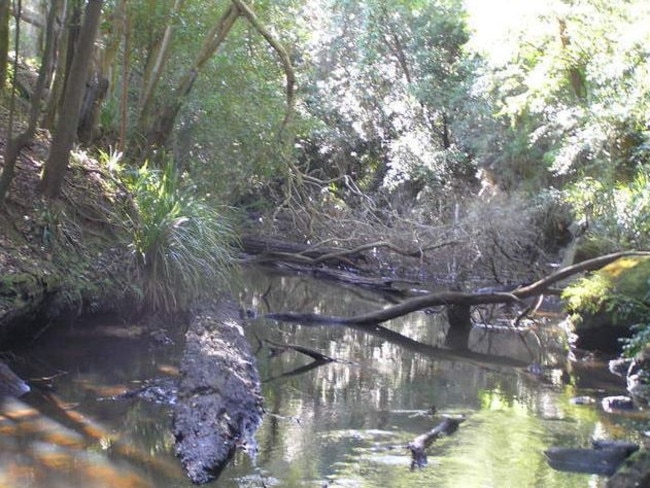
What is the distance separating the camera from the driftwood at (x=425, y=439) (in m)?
6.69

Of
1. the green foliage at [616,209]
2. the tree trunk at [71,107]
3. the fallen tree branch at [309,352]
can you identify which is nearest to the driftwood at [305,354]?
the fallen tree branch at [309,352]

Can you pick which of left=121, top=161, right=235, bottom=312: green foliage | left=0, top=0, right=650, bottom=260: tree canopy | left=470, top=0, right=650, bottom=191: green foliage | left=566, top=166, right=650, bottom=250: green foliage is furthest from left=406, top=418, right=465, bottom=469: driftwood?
left=470, top=0, right=650, bottom=191: green foliage

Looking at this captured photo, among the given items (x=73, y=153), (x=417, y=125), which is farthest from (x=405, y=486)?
(x=417, y=125)

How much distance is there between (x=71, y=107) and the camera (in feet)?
31.7

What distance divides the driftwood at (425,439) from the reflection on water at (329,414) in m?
0.06

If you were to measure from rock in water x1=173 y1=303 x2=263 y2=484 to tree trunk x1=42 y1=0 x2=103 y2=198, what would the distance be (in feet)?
7.93

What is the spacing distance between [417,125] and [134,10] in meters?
Answer: 15.3

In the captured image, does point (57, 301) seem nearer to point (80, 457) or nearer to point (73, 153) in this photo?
point (73, 153)

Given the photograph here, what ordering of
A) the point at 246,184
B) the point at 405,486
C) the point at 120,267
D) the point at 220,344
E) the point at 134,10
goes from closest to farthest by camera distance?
1. the point at 405,486
2. the point at 220,344
3. the point at 120,267
4. the point at 134,10
5. the point at 246,184

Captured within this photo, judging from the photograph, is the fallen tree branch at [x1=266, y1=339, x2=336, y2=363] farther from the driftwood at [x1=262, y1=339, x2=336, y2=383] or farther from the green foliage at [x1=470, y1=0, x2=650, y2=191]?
the green foliage at [x1=470, y1=0, x2=650, y2=191]

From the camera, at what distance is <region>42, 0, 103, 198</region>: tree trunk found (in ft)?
31.3

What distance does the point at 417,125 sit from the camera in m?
27.3

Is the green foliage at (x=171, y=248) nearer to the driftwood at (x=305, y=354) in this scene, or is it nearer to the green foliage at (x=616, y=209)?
the driftwood at (x=305, y=354)

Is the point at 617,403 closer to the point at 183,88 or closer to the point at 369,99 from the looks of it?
the point at 183,88
